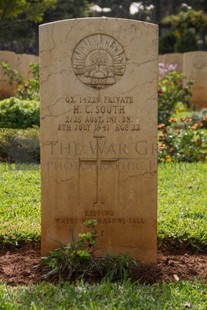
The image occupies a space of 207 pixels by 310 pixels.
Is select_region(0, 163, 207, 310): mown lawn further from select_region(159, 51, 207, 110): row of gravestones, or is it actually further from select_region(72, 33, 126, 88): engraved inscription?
select_region(159, 51, 207, 110): row of gravestones

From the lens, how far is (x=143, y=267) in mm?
3891

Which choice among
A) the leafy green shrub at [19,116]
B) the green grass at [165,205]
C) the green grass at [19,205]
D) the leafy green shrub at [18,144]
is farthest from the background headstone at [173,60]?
the green grass at [19,205]

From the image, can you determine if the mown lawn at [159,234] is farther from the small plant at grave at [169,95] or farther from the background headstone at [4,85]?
the background headstone at [4,85]

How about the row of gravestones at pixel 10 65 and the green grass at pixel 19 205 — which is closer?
the green grass at pixel 19 205

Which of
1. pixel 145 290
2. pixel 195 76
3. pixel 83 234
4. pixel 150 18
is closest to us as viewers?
pixel 145 290

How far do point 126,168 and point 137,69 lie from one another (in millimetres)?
651

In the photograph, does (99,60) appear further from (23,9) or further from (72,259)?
(23,9)

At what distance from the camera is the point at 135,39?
3857mm

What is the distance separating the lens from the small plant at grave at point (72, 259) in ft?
12.0

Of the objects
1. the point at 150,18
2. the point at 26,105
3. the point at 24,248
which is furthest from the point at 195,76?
the point at 150,18

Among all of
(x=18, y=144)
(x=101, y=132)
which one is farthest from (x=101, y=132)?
(x=18, y=144)

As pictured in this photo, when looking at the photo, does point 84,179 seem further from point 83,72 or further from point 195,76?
point 195,76

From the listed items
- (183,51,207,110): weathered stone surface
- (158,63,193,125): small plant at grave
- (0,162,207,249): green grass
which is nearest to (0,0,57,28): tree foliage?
(183,51,207,110): weathered stone surface

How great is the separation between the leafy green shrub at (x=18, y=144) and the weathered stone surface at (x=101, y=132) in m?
3.84
